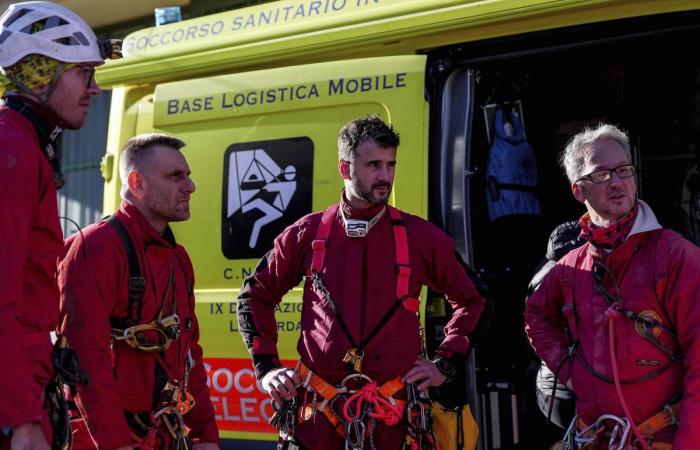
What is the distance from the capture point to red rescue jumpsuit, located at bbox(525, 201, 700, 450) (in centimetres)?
289

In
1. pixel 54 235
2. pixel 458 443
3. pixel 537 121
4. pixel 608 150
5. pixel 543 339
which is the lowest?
pixel 458 443

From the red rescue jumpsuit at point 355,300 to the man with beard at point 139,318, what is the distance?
0.99ft

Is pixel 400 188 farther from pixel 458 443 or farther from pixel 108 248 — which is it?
pixel 108 248

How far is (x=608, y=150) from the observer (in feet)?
10.6

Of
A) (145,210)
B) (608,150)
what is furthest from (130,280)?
(608,150)

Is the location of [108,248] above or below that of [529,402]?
above

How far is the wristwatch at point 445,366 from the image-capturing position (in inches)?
136

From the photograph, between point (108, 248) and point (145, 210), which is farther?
point (145, 210)

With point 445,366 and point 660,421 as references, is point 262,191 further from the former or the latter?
point 660,421

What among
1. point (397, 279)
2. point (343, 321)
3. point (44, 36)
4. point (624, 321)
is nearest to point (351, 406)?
point (343, 321)

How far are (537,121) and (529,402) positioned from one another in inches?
60.8

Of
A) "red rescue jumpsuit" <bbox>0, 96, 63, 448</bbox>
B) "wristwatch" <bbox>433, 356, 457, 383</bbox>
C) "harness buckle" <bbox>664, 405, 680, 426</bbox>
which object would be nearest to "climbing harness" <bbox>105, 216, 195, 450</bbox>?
"red rescue jumpsuit" <bbox>0, 96, 63, 448</bbox>

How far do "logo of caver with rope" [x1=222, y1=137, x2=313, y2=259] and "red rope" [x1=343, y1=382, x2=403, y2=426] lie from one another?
1.28 meters

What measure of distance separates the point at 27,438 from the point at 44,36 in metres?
1.04
